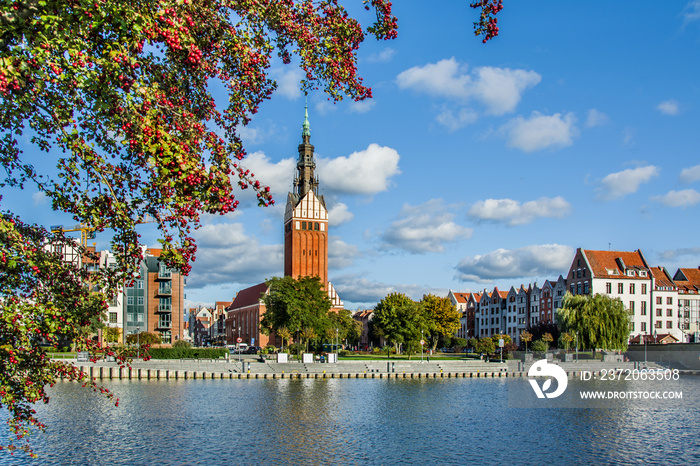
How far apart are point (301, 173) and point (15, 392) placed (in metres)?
145

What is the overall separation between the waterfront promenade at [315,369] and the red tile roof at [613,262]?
33.8m

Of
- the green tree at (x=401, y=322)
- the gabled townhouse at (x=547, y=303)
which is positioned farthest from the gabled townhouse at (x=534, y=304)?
the green tree at (x=401, y=322)

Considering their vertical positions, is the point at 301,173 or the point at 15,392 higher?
the point at 301,173

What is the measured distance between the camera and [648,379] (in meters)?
68.5

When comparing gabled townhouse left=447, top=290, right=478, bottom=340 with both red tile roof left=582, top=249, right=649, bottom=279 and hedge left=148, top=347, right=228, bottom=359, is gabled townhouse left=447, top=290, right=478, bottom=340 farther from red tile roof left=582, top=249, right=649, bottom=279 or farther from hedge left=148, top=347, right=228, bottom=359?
hedge left=148, top=347, right=228, bottom=359

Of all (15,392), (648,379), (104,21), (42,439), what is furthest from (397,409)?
(648,379)

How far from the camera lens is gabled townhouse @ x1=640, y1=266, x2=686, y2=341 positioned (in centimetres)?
10744

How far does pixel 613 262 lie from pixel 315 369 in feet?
211

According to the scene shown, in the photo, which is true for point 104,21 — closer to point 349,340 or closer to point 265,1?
point 265,1

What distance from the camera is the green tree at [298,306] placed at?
7725 centimetres

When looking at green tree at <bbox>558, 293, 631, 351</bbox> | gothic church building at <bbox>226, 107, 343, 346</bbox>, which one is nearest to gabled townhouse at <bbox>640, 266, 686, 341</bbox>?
green tree at <bbox>558, 293, 631, 351</bbox>

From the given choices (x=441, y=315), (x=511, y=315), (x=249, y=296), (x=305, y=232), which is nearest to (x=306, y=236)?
(x=305, y=232)

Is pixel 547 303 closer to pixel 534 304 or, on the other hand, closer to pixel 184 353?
pixel 534 304

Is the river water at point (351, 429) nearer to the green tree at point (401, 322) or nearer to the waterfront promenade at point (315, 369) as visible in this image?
the waterfront promenade at point (315, 369)
